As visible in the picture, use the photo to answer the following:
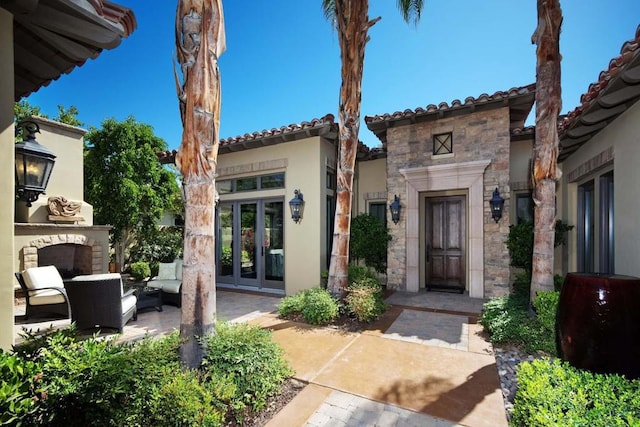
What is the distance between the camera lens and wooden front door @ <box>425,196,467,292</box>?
27.0 ft

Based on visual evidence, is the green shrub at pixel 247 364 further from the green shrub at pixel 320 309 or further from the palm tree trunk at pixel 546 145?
the palm tree trunk at pixel 546 145

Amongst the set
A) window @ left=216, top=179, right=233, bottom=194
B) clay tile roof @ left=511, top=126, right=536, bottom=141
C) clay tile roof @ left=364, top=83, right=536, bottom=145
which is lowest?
window @ left=216, top=179, right=233, bottom=194

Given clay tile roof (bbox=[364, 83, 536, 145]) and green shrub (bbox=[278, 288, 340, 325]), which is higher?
clay tile roof (bbox=[364, 83, 536, 145])

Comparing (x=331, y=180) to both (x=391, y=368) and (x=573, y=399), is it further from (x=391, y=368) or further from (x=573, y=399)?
(x=573, y=399)

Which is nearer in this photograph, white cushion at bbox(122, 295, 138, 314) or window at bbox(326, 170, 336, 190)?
white cushion at bbox(122, 295, 138, 314)

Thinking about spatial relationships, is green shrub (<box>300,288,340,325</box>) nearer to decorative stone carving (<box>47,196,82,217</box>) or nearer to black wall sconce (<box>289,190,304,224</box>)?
black wall sconce (<box>289,190,304,224</box>)

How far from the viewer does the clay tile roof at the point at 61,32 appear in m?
2.54

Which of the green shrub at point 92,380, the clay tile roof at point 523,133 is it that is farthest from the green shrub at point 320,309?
the clay tile roof at point 523,133

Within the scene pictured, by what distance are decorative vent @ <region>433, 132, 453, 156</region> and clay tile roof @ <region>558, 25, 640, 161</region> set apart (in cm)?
231

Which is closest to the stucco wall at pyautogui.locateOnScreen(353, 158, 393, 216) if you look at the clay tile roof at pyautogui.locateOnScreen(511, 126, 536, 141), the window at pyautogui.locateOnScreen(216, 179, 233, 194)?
the clay tile roof at pyautogui.locateOnScreen(511, 126, 536, 141)

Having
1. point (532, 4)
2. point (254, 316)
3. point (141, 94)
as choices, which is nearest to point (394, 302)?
point (254, 316)

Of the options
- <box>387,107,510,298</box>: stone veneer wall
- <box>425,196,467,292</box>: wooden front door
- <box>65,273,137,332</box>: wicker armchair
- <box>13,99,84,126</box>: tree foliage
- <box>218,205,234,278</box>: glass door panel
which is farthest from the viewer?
<box>13,99,84,126</box>: tree foliage

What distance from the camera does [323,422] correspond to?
265cm

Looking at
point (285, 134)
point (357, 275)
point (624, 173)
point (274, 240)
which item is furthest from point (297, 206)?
point (624, 173)
